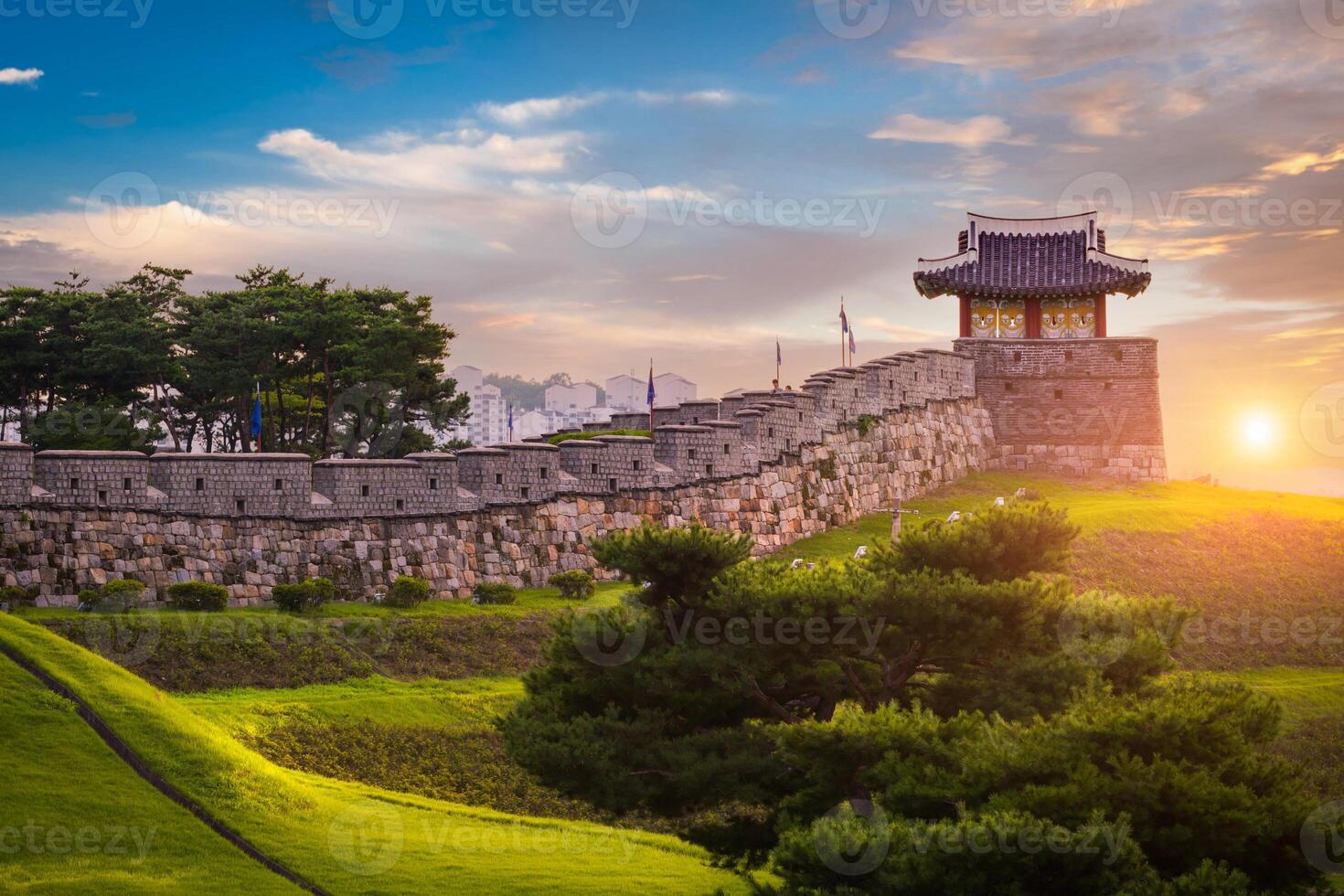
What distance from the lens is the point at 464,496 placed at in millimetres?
30266

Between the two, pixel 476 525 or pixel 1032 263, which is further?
pixel 1032 263

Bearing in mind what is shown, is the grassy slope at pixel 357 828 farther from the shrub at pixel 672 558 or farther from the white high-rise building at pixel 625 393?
the white high-rise building at pixel 625 393

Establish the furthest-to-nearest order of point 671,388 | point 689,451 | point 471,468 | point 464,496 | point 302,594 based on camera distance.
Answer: point 671,388 < point 689,451 < point 471,468 < point 464,496 < point 302,594

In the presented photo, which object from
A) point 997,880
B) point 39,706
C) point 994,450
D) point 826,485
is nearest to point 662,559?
point 997,880

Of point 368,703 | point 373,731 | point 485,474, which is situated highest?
point 485,474

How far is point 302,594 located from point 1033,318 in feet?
97.3

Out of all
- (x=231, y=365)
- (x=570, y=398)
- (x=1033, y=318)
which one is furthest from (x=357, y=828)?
(x=570, y=398)

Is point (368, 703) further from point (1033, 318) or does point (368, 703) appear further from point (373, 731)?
point (1033, 318)

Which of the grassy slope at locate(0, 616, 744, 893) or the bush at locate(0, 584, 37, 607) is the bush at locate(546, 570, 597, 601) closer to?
the grassy slope at locate(0, 616, 744, 893)

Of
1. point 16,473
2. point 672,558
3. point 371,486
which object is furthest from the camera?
point 371,486

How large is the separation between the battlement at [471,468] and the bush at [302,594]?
1794 millimetres

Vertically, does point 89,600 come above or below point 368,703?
above

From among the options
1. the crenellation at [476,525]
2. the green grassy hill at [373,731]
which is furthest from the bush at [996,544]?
the crenellation at [476,525]

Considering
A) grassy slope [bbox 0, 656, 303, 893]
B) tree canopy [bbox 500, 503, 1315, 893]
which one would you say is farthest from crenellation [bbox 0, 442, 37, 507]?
tree canopy [bbox 500, 503, 1315, 893]
